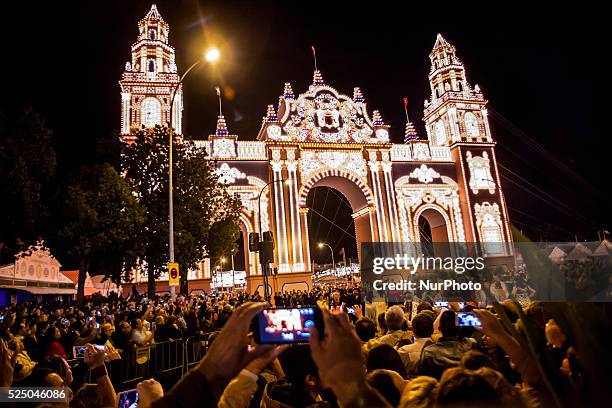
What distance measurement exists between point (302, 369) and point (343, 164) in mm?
36497

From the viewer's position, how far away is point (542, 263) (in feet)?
7.70

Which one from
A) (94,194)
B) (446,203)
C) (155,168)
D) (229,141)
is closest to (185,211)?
(155,168)

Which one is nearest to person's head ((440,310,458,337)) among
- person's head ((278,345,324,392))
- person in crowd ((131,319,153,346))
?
person's head ((278,345,324,392))

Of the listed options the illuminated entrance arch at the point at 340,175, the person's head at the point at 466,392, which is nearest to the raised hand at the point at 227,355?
the person's head at the point at 466,392

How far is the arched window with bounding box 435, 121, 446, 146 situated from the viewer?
45300mm

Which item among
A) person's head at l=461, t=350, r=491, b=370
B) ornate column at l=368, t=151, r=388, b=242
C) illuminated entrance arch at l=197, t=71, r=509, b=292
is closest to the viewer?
person's head at l=461, t=350, r=491, b=370

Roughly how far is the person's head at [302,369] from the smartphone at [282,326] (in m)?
1.02

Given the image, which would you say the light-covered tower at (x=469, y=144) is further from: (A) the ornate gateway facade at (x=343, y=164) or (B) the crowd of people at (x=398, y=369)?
(B) the crowd of people at (x=398, y=369)

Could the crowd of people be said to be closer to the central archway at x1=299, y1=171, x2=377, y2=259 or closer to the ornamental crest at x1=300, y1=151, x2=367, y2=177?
the central archway at x1=299, y1=171, x2=377, y2=259

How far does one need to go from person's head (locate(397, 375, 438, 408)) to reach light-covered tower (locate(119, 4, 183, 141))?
116 feet

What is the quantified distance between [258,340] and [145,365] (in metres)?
8.52

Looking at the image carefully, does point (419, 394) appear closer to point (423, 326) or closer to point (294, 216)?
point (423, 326)

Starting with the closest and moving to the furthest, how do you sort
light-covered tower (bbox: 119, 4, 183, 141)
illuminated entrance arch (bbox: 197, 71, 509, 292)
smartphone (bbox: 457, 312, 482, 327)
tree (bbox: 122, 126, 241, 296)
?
smartphone (bbox: 457, 312, 482, 327) < tree (bbox: 122, 126, 241, 296) < light-covered tower (bbox: 119, 4, 183, 141) < illuminated entrance arch (bbox: 197, 71, 509, 292)

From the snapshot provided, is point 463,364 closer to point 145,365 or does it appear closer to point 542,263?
point 542,263
